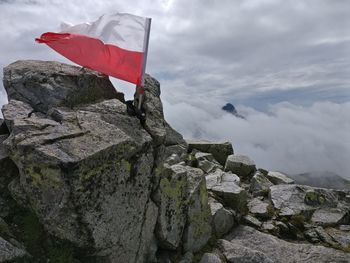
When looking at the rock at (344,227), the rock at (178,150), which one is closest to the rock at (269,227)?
the rock at (344,227)

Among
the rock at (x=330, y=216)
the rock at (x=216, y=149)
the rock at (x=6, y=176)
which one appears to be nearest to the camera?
the rock at (x=6, y=176)

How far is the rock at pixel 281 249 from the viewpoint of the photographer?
51.3ft

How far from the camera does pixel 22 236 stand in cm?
1104

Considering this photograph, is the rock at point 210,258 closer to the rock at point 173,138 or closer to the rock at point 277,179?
the rock at point 173,138

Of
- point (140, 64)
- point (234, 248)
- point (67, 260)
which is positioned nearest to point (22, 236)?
point (67, 260)

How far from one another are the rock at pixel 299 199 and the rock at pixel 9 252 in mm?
12764

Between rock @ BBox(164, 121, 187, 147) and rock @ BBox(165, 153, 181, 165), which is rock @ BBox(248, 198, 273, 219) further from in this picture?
rock @ BBox(164, 121, 187, 147)

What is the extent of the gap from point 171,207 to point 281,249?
5.43 metres

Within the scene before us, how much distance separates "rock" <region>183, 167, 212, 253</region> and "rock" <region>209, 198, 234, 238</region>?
667mm

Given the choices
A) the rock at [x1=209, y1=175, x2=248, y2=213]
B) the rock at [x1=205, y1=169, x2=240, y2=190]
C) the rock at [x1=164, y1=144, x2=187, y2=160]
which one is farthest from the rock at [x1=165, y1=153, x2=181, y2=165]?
the rock at [x1=209, y1=175, x2=248, y2=213]

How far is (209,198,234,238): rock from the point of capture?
16312mm

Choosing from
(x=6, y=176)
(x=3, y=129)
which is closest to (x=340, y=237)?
(x=6, y=176)

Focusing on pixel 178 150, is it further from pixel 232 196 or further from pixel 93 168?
pixel 93 168

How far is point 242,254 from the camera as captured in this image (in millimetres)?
14547
